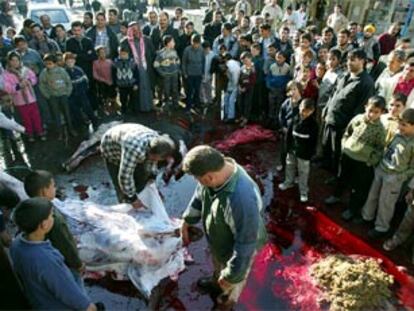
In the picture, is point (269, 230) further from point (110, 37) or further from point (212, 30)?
point (212, 30)

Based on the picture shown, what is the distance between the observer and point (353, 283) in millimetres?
3916

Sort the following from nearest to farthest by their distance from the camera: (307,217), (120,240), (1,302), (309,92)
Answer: (1,302), (120,240), (307,217), (309,92)

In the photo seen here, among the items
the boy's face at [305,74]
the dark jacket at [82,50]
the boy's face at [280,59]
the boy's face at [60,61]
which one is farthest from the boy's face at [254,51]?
the boy's face at [60,61]

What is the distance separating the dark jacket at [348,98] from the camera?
5336 millimetres

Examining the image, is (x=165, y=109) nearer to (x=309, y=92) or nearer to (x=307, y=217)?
(x=309, y=92)

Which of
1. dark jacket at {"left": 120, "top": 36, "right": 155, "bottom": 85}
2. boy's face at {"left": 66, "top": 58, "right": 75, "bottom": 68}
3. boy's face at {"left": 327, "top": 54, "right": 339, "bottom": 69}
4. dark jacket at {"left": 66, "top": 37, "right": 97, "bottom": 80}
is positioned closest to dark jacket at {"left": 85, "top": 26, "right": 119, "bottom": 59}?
dark jacket at {"left": 66, "top": 37, "right": 97, "bottom": 80}

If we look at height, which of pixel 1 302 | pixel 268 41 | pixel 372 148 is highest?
pixel 268 41

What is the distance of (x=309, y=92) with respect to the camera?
254 inches

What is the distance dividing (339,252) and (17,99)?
6123 mm

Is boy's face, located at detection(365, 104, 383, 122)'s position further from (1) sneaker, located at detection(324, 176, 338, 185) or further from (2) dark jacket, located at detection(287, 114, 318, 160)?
(1) sneaker, located at detection(324, 176, 338, 185)

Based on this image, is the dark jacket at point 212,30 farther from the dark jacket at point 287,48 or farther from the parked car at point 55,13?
the parked car at point 55,13

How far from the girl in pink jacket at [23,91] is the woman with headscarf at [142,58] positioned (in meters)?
2.05

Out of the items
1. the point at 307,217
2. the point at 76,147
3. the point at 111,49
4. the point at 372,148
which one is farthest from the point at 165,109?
the point at 372,148

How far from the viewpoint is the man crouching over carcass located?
277 cm
